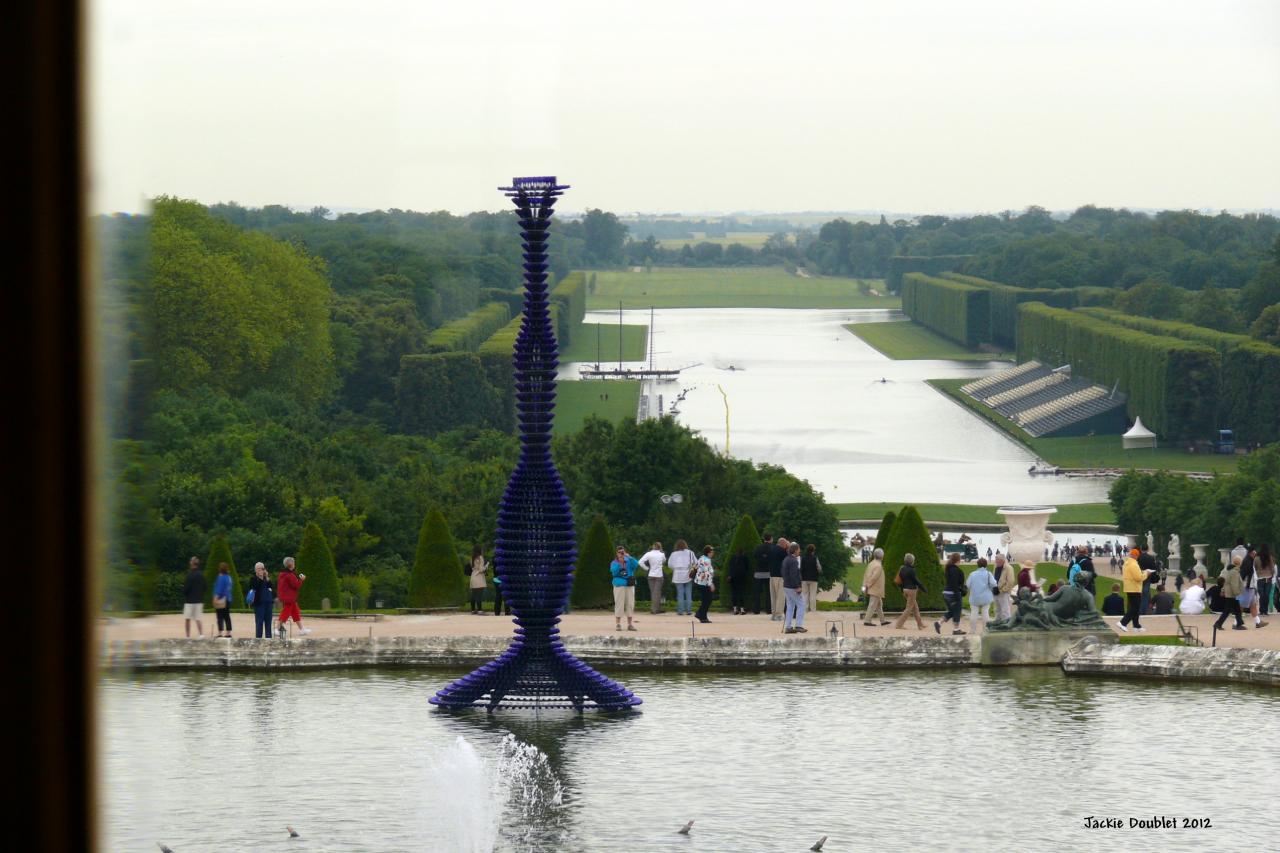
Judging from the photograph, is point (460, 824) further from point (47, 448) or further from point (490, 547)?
point (490, 547)

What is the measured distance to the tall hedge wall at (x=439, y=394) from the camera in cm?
6094

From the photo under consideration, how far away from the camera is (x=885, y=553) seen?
20.2m

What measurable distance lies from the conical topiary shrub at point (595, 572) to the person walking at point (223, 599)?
13.3 ft

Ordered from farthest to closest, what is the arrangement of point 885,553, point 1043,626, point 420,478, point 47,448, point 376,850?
point 420,478
point 885,553
point 1043,626
point 376,850
point 47,448

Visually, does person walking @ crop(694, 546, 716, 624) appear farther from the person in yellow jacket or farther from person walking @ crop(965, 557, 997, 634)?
the person in yellow jacket

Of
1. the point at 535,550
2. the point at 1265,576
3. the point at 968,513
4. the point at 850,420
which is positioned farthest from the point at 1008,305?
the point at 535,550

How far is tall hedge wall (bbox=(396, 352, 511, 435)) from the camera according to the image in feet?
200

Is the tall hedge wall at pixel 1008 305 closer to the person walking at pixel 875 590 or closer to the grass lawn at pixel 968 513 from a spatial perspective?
the grass lawn at pixel 968 513

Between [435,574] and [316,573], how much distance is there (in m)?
1.29

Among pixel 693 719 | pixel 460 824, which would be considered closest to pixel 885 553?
pixel 693 719

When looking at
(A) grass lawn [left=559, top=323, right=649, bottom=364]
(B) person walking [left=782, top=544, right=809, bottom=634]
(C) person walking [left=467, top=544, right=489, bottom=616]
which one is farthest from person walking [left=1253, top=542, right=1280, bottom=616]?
(A) grass lawn [left=559, top=323, right=649, bottom=364]

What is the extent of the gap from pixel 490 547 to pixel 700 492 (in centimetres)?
383

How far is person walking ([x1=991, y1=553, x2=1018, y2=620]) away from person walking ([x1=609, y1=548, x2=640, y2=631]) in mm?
3229

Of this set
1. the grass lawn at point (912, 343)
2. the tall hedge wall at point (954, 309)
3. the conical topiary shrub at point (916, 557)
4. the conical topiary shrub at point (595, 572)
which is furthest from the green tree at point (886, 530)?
the tall hedge wall at point (954, 309)
